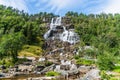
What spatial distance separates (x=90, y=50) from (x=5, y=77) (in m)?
52.3

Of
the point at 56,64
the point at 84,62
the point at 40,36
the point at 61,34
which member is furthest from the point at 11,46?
the point at 61,34

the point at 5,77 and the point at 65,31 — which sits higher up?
the point at 65,31

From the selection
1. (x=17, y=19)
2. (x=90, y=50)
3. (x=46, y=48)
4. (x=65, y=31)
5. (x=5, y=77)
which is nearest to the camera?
(x=5, y=77)

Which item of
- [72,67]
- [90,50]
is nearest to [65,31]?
[90,50]

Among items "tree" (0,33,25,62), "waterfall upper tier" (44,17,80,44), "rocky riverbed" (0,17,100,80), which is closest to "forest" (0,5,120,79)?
"tree" (0,33,25,62)

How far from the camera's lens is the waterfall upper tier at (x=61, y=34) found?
6742 inches

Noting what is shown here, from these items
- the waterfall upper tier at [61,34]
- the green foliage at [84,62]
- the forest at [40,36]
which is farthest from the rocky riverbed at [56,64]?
the forest at [40,36]

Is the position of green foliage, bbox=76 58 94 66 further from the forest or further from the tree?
the tree

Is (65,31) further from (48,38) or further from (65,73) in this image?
(65,73)

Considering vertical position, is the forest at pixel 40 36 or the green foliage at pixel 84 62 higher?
the forest at pixel 40 36

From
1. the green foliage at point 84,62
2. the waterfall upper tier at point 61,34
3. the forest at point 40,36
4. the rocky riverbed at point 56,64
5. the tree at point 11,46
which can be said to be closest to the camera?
the rocky riverbed at point 56,64

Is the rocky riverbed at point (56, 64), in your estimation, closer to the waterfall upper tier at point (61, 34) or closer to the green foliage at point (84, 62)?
the waterfall upper tier at point (61, 34)

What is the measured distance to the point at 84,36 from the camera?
164 m

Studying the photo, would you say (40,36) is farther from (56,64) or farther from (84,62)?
(56,64)
